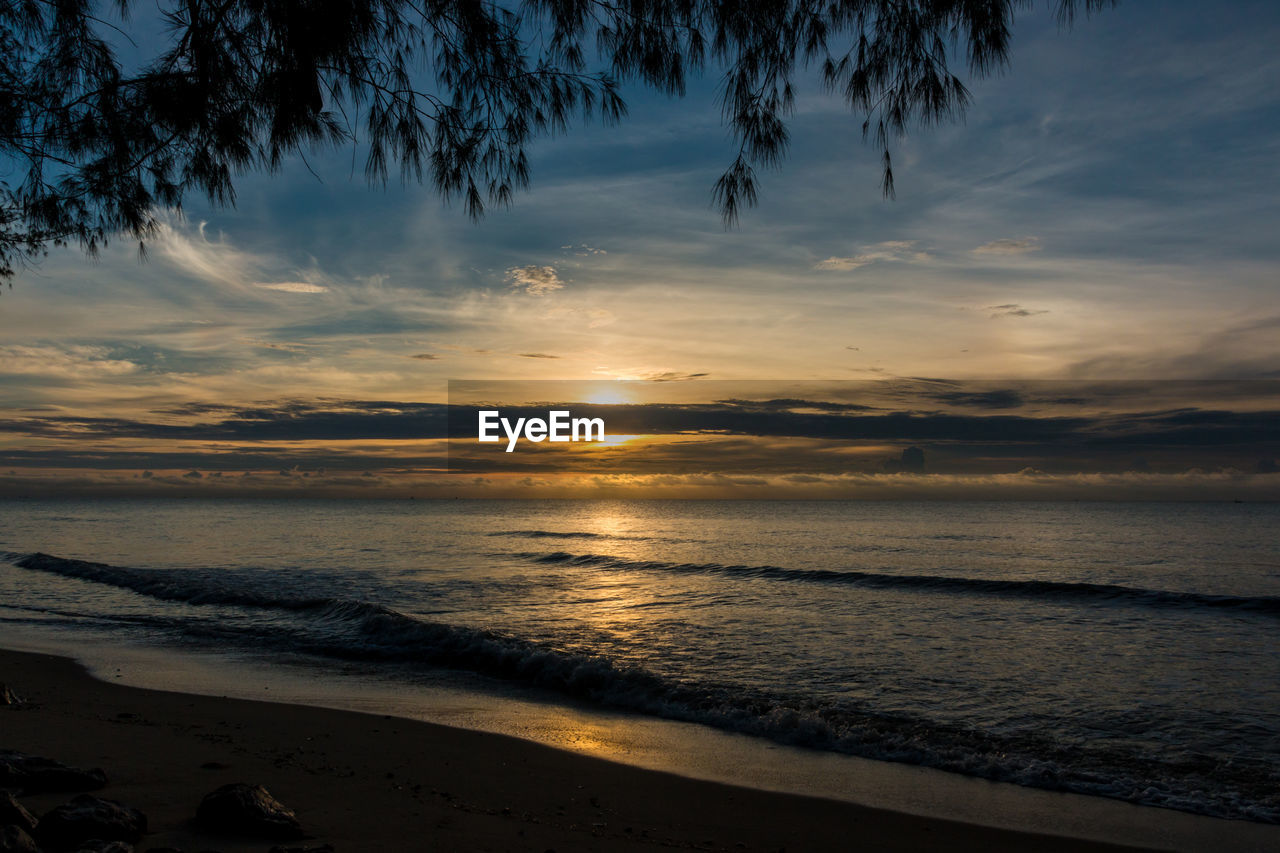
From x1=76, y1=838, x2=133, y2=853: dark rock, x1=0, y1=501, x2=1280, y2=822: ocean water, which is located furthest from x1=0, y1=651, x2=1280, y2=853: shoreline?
x1=0, y1=501, x2=1280, y2=822: ocean water

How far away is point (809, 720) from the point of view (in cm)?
884

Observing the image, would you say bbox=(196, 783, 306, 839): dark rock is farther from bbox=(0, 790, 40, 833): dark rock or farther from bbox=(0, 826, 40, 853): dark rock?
bbox=(0, 826, 40, 853): dark rock

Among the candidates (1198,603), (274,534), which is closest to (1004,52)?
(1198,603)

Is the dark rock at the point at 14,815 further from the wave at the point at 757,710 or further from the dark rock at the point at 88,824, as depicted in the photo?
the wave at the point at 757,710

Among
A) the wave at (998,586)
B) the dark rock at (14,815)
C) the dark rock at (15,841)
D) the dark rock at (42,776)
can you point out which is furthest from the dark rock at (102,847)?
the wave at (998,586)

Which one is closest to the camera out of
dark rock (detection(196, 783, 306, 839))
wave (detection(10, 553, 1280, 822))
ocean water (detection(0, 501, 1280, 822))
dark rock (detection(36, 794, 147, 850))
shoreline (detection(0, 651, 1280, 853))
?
dark rock (detection(36, 794, 147, 850))

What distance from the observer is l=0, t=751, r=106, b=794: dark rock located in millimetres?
5051

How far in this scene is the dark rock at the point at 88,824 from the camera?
4020 mm

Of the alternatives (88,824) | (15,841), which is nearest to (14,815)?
(88,824)

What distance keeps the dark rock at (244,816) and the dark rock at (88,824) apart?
0.37 m

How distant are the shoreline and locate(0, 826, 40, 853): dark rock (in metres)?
0.80

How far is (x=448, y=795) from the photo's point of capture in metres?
6.07

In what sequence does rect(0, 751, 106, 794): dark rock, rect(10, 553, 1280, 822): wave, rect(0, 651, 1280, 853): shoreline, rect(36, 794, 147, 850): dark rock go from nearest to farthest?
rect(36, 794, 147, 850): dark rock, rect(0, 751, 106, 794): dark rock, rect(0, 651, 1280, 853): shoreline, rect(10, 553, 1280, 822): wave

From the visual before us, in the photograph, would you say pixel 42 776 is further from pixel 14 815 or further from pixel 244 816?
pixel 244 816
